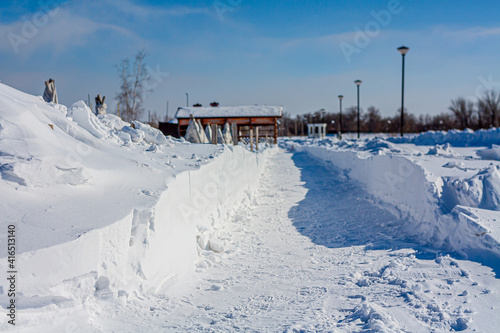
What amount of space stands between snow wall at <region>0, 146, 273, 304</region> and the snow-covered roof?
108 feet

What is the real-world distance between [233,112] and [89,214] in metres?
37.5

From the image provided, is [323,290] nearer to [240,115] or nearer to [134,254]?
[134,254]

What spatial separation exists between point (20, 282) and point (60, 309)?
35 cm

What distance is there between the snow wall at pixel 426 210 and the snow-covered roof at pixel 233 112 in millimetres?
28175

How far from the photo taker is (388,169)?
33.5ft

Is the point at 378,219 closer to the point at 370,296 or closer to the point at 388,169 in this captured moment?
the point at 388,169

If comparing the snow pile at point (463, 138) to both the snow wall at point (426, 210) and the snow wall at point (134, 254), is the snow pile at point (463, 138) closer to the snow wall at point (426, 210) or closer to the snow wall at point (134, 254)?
the snow wall at point (426, 210)

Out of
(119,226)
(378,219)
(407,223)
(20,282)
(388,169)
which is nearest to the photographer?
(20,282)

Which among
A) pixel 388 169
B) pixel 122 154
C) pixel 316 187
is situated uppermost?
pixel 122 154

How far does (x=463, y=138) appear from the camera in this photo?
28516 millimetres

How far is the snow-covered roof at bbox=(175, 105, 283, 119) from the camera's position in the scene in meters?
Answer: 39.5

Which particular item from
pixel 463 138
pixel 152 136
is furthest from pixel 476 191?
pixel 463 138

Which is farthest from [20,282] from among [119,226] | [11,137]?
[11,137]

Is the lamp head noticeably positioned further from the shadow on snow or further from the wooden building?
the wooden building
